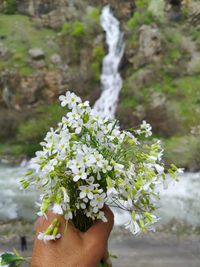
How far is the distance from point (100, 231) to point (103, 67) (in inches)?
836

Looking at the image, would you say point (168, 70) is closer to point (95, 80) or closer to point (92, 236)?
point (95, 80)

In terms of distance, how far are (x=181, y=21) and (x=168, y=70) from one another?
12.7 ft

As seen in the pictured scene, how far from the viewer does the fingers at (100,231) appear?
7.75ft

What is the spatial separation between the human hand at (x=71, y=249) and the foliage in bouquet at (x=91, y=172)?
0.19 ft

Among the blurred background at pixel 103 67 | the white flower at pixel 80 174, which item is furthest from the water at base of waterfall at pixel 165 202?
the white flower at pixel 80 174

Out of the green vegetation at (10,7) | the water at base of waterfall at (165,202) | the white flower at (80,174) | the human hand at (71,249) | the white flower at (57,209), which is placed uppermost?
the green vegetation at (10,7)

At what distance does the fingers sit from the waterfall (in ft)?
61.7

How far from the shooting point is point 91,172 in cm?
237

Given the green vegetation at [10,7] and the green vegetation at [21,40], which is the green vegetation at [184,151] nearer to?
the green vegetation at [21,40]

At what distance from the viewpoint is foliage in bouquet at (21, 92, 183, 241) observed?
90.8 inches

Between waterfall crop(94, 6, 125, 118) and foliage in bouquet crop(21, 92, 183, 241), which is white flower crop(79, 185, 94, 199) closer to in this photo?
foliage in bouquet crop(21, 92, 183, 241)

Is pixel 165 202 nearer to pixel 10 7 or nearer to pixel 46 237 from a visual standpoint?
pixel 46 237

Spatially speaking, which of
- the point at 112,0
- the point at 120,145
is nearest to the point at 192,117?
the point at 112,0

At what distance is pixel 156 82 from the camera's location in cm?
2256
